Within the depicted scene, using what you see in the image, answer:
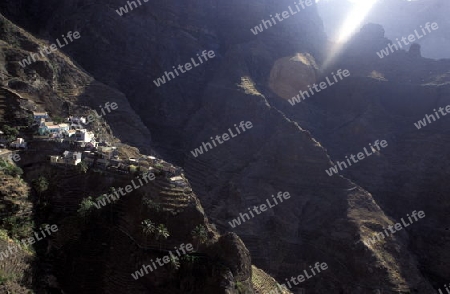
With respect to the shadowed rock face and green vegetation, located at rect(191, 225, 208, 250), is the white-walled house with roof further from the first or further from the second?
the shadowed rock face

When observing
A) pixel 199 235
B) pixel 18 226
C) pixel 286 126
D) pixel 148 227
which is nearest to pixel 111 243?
pixel 148 227

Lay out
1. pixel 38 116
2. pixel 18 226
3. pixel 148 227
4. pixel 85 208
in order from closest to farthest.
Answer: pixel 18 226 < pixel 148 227 < pixel 85 208 < pixel 38 116

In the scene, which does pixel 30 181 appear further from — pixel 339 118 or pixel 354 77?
pixel 354 77

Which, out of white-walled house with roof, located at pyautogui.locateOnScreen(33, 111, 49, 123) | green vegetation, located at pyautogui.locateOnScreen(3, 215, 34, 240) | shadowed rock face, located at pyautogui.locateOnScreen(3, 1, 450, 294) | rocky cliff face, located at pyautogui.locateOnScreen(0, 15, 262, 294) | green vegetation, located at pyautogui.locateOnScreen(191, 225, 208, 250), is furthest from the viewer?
shadowed rock face, located at pyautogui.locateOnScreen(3, 1, 450, 294)

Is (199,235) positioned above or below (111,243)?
below

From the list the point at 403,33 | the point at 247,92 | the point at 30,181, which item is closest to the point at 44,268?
the point at 30,181

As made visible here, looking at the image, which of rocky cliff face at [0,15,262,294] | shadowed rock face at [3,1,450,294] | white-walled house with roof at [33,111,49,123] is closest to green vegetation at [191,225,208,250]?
rocky cliff face at [0,15,262,294]

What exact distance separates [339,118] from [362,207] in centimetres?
2583

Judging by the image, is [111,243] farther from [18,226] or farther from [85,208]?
[18,226]

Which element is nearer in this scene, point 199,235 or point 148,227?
point 148,227

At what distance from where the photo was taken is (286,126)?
2591 inches

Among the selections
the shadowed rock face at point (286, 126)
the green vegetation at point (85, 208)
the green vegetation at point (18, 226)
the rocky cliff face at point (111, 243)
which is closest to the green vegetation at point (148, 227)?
the rocky cliff face at point (111, 243)

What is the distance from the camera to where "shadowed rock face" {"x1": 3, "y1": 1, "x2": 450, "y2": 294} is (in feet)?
176

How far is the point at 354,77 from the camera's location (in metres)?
80.9
